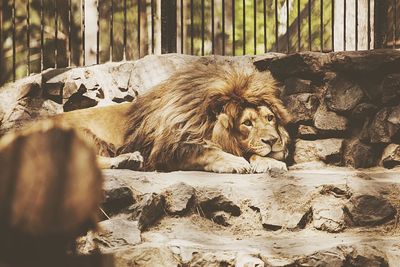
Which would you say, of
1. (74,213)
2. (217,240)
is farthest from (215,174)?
(74,213)

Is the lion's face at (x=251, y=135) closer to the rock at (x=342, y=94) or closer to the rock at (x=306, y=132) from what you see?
the rock at (x=306, y=132)

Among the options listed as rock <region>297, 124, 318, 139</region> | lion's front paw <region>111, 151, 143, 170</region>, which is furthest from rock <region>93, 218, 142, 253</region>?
rock <region>297, 124, 318, 139</region>

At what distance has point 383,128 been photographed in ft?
17.6

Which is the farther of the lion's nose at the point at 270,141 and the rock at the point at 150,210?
the lion's nose at the point at 270,141

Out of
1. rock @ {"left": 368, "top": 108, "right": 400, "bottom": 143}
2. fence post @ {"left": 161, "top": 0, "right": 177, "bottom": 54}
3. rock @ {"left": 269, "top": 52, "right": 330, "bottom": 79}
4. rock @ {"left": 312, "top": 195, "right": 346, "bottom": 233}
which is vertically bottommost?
rock @ {"left": 312, "top": 195, "right": 346, "bottom": 233}

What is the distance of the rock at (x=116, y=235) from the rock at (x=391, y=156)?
7.80 ft

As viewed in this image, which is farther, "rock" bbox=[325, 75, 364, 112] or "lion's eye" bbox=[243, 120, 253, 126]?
"rock" bbox=[325, 75, 364, 112]

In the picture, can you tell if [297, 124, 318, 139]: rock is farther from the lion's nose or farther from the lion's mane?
the lion's nose

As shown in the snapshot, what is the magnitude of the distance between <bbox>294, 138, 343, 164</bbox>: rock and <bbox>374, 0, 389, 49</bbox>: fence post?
1571mm

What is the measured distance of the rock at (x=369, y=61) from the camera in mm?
5504

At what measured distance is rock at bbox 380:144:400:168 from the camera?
524 centimetres

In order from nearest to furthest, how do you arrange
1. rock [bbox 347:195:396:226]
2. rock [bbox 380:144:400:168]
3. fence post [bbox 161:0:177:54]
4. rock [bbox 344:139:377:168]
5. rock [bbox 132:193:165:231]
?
rock [bbox 132:193:165:231] → rock [bbox 347:195:396:226] → rock [bbox 380:144:400:168] → rock [bbox 344:139:377:168] → fence post [bbox 161:0:177:54]

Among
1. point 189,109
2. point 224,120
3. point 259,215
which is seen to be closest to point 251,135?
point 224,120

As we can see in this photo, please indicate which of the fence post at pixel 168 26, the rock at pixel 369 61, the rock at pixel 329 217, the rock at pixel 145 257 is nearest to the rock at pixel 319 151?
the rock at pixel 369 61
